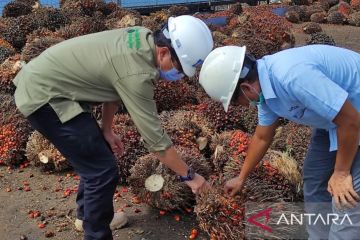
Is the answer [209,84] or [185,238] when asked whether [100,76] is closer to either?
[209,84]

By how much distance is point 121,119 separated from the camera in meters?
5.09

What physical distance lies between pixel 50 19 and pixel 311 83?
7.86 metres

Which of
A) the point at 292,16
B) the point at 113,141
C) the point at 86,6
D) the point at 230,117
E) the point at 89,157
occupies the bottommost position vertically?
the point at 292,16

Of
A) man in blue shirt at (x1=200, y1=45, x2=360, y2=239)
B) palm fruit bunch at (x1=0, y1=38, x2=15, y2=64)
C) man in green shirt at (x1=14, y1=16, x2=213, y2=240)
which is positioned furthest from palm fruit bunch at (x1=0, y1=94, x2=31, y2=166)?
man in blue shirt at (x1=200, y1=45, x2=360, y2=239)

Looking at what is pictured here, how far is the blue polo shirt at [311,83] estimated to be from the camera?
2398mm

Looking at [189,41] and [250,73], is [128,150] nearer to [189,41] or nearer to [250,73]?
[189,41]

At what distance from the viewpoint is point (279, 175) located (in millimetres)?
3711

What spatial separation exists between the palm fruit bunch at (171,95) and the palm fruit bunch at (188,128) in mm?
Result: 492

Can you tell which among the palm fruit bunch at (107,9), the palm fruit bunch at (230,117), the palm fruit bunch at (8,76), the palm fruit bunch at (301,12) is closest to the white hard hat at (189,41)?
the palm fruit bunch at (230,117)

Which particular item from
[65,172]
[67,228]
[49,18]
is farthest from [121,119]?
[49,18]

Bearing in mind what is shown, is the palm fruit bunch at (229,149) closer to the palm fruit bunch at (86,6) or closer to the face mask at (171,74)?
the face mask at (171,74)

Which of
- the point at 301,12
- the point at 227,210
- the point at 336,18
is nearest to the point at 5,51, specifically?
the point at 227,210

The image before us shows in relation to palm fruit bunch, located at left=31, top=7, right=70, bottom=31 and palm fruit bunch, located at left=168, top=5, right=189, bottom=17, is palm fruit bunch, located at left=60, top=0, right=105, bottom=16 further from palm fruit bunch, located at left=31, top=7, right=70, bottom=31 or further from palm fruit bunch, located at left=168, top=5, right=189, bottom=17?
palm fruit bunch, located at left=168, top=5, right=189, bottom=17

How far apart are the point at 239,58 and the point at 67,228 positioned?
92.1 inches
